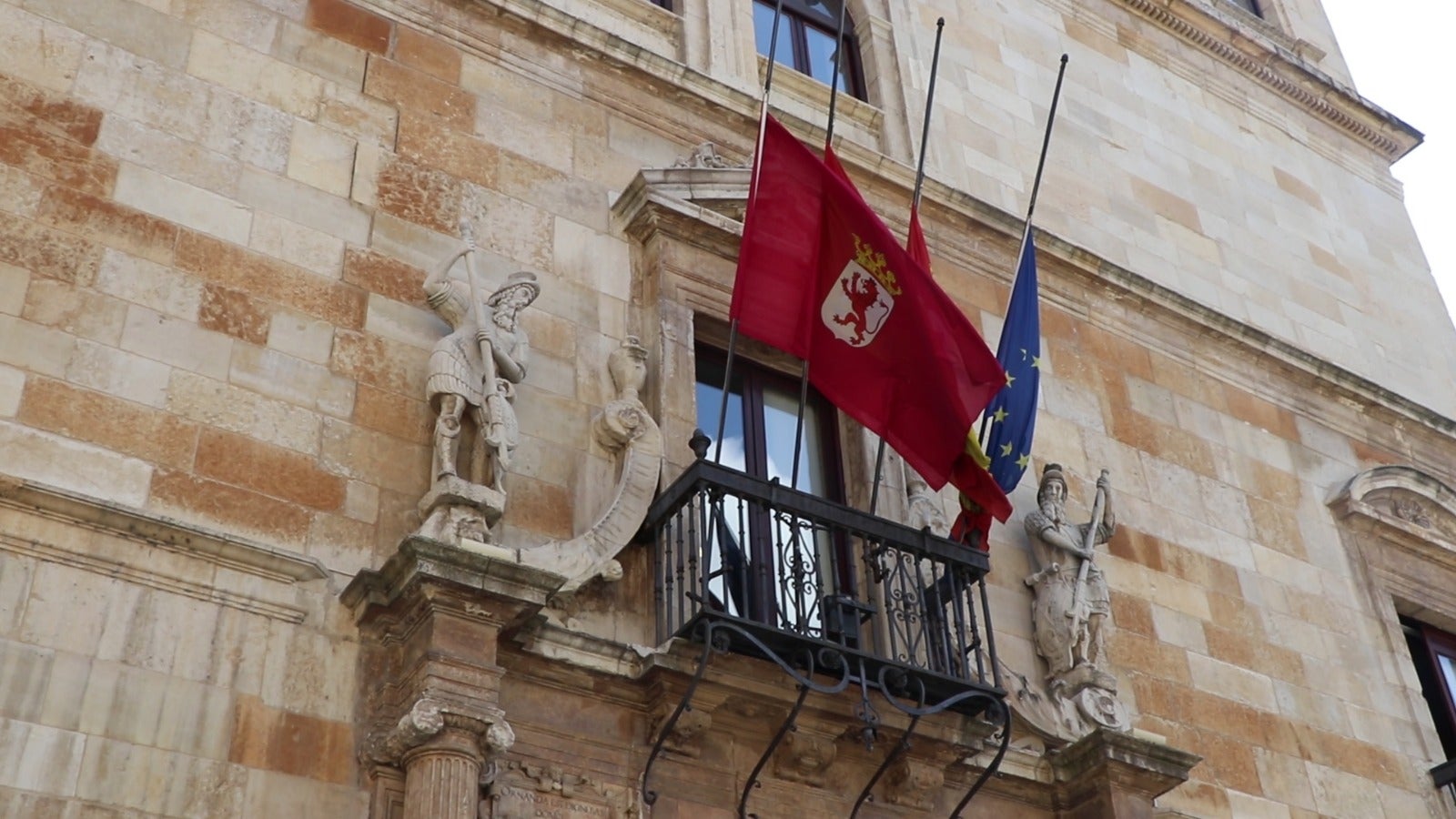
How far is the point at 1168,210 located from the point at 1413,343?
8.73ft

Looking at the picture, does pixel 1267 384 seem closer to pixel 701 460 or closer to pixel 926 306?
pixel 926 306

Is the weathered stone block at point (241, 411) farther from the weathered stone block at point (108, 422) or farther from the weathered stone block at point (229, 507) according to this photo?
the weathered stone block at point (229, 507)

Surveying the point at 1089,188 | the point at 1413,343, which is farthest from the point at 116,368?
the point at 1413,343

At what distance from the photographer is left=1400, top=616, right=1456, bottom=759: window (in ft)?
38.9

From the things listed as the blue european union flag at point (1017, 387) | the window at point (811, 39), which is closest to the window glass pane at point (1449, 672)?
the blue european union flag at point (1017, 387)

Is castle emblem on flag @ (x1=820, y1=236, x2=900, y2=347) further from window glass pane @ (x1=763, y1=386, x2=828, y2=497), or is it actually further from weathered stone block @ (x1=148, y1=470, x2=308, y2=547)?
weathered stone block @ (x1=148, y1=470, x2=308, y2=547)

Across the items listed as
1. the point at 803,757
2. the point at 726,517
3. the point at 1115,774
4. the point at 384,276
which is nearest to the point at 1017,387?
the point at 726,517

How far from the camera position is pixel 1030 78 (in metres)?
13.3

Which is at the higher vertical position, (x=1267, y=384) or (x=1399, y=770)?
(x=1267, y=384)

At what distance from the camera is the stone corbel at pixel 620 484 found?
26.6ft

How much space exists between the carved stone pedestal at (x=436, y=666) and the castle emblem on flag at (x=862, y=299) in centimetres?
243

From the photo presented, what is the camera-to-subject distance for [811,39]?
1225 centimetres

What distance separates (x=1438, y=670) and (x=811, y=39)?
616cm

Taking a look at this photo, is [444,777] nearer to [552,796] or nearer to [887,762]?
[552,796]
